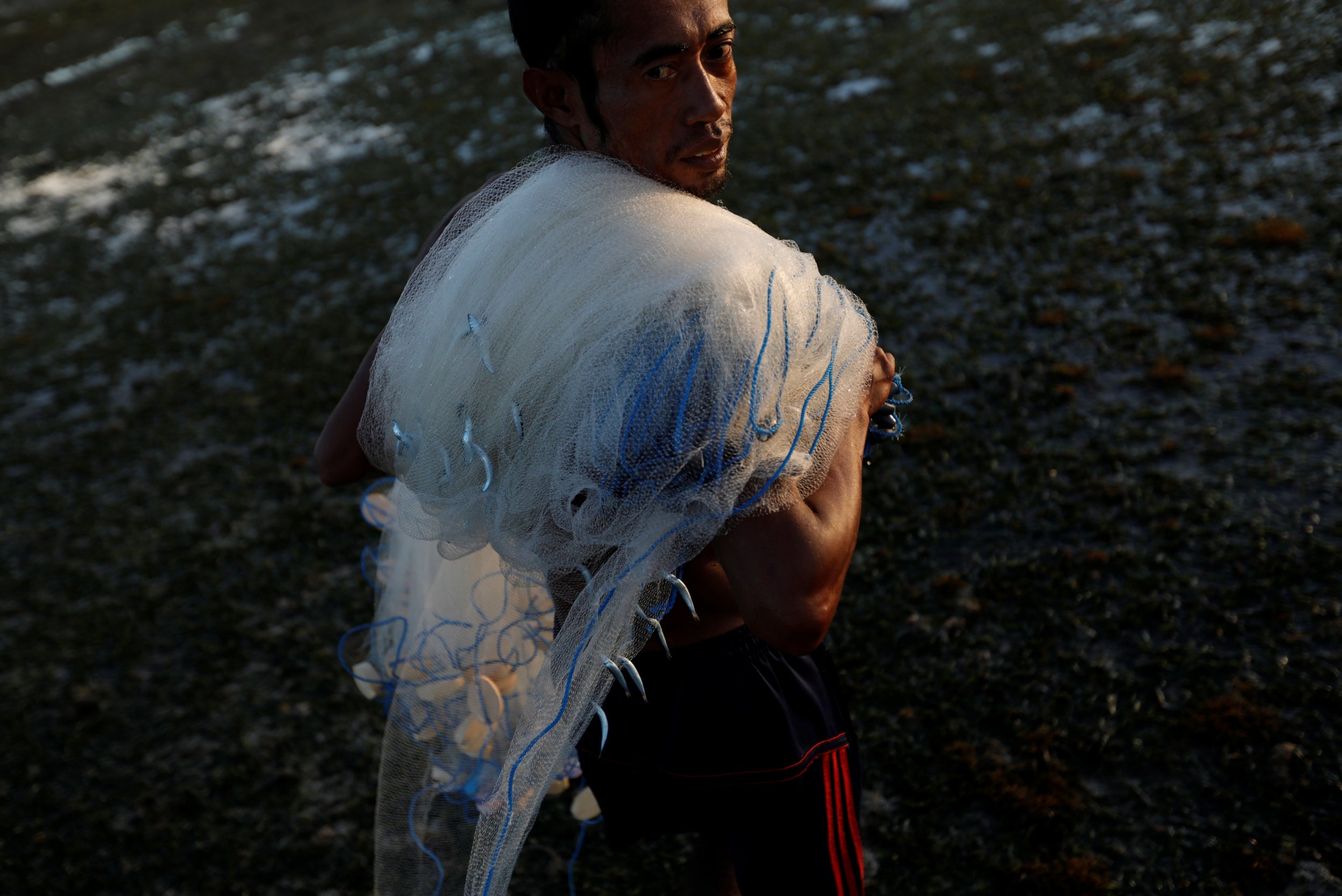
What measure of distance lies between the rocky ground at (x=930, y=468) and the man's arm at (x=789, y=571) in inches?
56.2

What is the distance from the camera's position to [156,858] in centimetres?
281

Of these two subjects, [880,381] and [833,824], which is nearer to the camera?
[880,381]

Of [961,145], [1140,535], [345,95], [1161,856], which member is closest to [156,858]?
[1161,856]

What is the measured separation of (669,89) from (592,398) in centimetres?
50

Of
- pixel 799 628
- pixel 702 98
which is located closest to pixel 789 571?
pixel 799 628

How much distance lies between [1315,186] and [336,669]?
4.76 meters

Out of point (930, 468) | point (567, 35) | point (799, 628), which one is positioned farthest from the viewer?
point (930, 468)

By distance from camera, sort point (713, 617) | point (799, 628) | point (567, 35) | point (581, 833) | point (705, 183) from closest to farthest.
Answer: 1. point (799, 628)
2. point (567, 35)
3. point (705, 183)
4. point (713, 617)
5. point (581, 833)

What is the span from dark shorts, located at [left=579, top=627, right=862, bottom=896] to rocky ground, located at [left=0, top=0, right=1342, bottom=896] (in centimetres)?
89

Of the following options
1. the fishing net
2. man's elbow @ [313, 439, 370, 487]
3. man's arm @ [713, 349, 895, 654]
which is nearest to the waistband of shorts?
the fishing net

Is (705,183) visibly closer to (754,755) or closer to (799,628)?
(799,628)

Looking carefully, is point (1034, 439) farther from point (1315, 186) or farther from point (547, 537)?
point (547, 537)

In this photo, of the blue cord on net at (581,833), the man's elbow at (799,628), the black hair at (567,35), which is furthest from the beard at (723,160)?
the blue cord on net at (581,833)

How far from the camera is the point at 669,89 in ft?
4.68
